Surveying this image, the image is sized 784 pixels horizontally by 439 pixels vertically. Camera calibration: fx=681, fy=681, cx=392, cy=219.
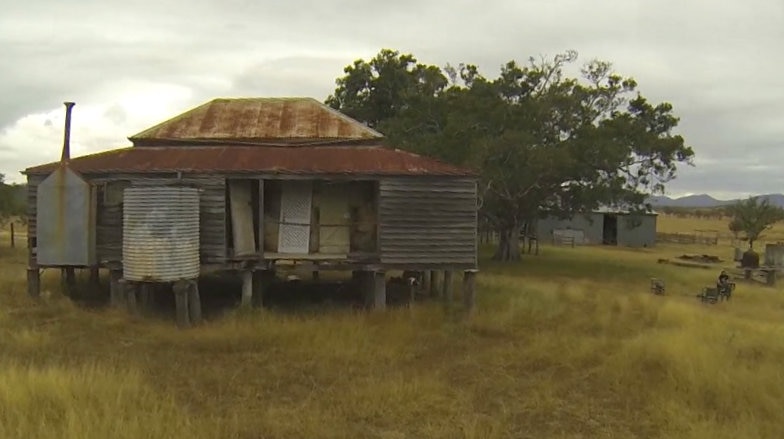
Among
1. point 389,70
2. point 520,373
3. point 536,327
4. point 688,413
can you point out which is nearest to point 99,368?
point 520,373

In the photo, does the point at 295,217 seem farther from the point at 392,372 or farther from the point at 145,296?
the point at 392,372

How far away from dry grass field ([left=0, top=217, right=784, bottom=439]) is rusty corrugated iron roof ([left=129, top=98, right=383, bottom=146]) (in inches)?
194

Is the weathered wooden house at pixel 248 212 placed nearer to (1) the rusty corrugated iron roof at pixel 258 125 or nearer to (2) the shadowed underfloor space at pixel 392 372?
(1) the rusty corrugated iron roof at pixel 258 125

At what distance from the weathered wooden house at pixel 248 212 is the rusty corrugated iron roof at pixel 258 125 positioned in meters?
0.79

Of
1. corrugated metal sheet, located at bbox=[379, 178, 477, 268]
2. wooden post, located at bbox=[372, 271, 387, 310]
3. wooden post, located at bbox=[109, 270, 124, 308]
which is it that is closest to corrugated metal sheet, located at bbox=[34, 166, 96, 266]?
wooden post, located at bbox=[109, 270, 124, 308]

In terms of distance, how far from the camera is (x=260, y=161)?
16.7m

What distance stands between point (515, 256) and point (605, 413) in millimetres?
24646

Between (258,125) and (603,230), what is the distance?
1579 inches

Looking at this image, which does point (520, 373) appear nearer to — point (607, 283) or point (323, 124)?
point (323, 124)

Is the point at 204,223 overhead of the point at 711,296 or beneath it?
overhead

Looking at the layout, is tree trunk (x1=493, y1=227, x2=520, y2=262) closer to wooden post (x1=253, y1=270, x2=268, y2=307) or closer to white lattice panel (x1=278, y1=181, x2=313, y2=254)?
white lattice panel (x1=278, y1=181, x2=313, y2=254)

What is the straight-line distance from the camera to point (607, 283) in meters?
25.8

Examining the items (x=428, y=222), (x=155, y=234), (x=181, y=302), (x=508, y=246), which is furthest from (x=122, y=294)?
(x=508, y=246)

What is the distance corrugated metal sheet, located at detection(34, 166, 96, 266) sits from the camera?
51.6 feet
